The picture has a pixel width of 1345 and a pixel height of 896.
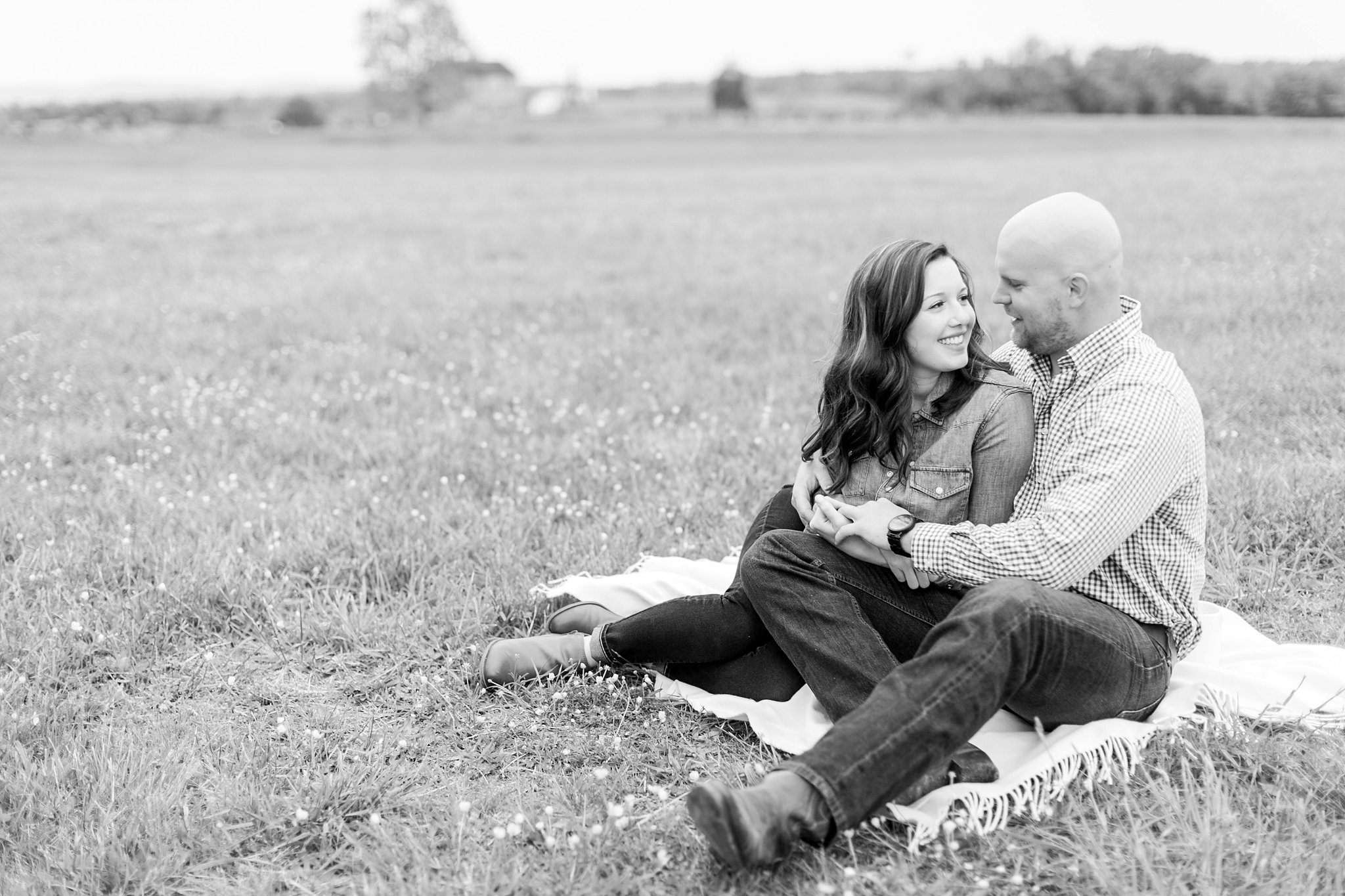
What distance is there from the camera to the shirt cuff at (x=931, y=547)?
337cm

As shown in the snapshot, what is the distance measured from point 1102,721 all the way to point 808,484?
55.4 inches

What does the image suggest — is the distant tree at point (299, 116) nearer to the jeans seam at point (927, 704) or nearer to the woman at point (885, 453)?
the woman at point (885, 453)

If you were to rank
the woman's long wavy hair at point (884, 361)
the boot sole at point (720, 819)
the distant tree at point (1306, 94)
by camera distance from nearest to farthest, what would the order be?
the boot sole at point (720, 819) → the woman's long wavy hair at point (884, 361) → the distant tree at point (1306, 94)

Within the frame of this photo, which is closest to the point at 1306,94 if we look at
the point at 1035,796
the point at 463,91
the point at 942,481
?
the point at 942,481

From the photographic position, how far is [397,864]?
3059mm

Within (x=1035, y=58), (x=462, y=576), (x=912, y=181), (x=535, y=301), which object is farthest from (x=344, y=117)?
(x=462, y=576)

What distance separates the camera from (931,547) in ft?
11.1

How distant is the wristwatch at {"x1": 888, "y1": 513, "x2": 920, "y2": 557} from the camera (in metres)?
3.49

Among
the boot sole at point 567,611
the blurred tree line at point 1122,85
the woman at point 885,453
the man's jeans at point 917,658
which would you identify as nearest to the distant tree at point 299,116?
the blurred tree line at point 1122,85

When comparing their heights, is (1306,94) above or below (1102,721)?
above

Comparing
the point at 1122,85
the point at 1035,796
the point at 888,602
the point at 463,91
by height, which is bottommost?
the point at 1035,796

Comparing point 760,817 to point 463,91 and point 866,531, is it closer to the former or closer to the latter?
point 866,531

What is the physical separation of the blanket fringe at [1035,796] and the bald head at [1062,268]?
1.37 m

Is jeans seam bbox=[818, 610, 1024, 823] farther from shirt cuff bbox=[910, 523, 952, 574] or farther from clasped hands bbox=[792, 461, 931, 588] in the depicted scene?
clasped hands bbox=[792, 461, 931, 588]
